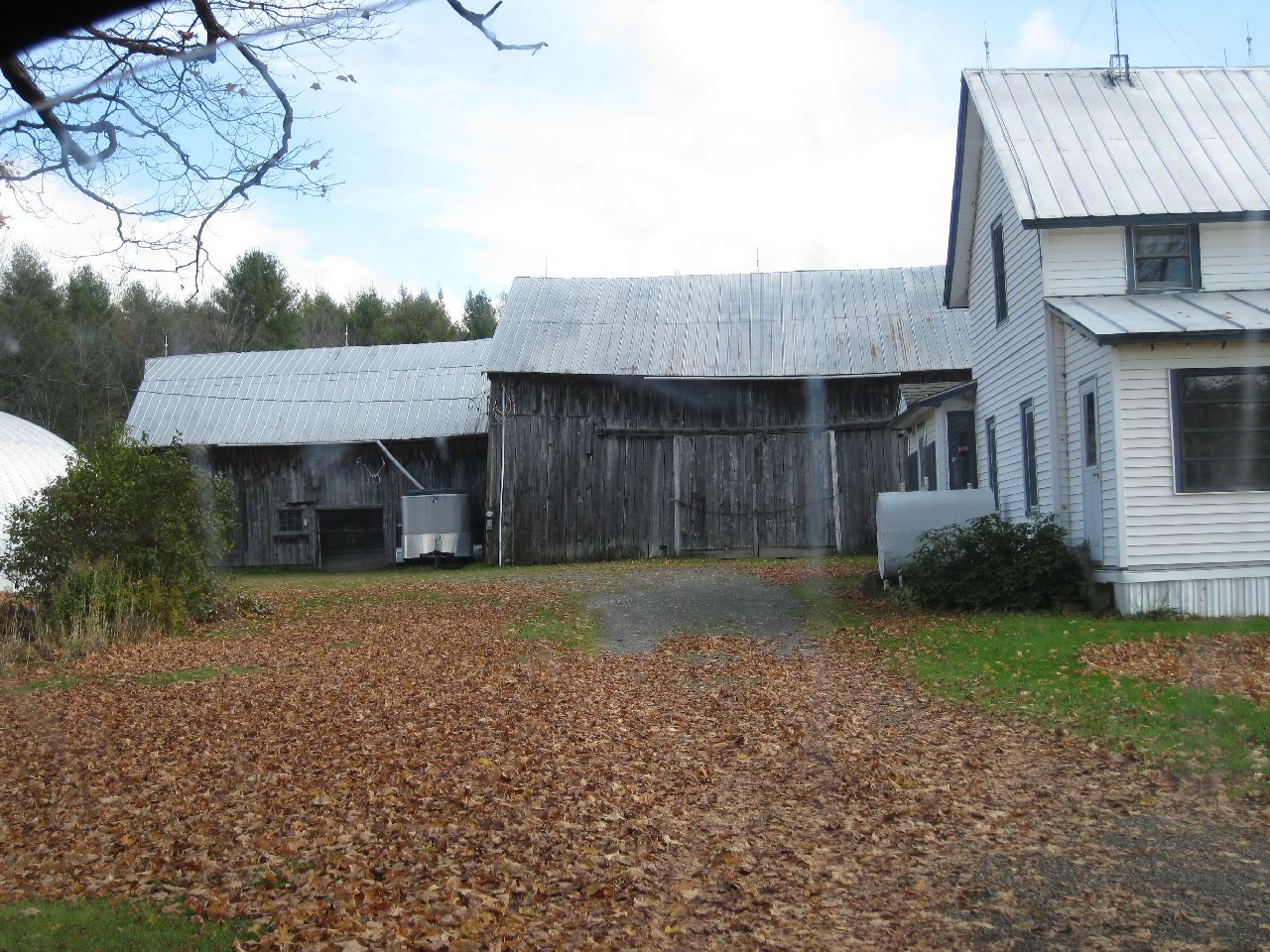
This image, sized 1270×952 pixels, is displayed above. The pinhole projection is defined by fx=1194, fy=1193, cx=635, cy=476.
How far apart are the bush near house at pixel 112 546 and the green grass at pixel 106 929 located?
10.9 m

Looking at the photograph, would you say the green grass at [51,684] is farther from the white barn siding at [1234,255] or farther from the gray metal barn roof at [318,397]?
the gray metal barn roof at [318,397]

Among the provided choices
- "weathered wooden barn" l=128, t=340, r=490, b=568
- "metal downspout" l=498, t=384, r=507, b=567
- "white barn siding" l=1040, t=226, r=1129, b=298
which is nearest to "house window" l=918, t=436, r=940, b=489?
"white barn siding" l=1040, t=226, r=1129, b=298

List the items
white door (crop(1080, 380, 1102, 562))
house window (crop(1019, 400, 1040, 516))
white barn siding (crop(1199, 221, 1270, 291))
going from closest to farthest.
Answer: white door (crop(1080, 380, 1102, 562)) → white barn siding (crop(1199, 221, 1270, 291)) → house window (crop(1019, 400, 1040, 516))

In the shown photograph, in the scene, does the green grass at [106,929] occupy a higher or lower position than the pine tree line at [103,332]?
lower

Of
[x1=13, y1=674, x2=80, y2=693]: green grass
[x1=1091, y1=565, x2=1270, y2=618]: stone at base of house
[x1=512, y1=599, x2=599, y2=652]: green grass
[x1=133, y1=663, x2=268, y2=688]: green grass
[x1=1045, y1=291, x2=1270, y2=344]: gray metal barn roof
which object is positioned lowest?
[x1=13, y1=674, x2=80, y2=693]: green grass

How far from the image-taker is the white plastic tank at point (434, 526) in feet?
106

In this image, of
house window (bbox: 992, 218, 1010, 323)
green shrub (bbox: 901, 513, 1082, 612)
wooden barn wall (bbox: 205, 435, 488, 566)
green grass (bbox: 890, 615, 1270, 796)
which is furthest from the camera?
wooden barn wall (bbox: 205, 435, 488, 566)

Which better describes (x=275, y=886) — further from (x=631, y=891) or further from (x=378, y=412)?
(x=378, y=412)

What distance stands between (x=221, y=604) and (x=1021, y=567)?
1213cm

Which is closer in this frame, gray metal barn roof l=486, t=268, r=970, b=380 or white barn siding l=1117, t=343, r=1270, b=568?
white barn siding l=1117, t=343, r=1270, b=568

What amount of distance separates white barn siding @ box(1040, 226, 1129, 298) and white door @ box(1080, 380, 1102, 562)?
1600 mm

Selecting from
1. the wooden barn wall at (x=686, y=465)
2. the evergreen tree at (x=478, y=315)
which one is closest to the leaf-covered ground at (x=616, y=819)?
the wooden barn wall at (x=686, y=465)

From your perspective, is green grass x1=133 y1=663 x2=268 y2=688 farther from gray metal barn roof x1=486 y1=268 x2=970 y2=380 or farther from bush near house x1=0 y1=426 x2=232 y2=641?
gray metal barn roof x1=486 y1=268 x2=970 y2=380

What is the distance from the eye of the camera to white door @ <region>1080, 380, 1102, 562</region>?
1567 centimetres
